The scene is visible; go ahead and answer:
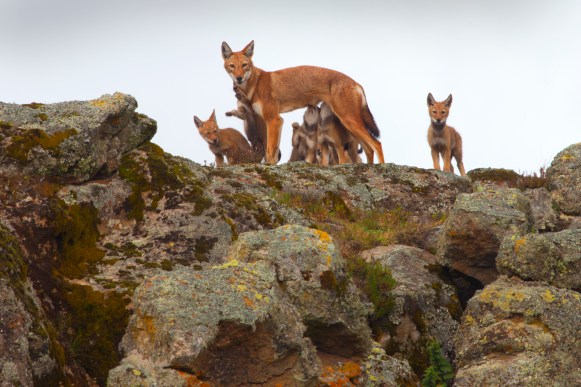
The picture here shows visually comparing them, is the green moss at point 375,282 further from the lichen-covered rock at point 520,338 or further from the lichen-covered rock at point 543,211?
the lichen-covered rock at point 543,211

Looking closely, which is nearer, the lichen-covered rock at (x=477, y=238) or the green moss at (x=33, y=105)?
the lichen-covered rock at (x=477, y=238)

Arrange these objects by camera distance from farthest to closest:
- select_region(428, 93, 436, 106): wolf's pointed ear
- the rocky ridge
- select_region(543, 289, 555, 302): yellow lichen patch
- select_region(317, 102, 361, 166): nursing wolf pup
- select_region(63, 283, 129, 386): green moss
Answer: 1. select_region(428, 93, 436, 106): wolf's pointed ear
2. select_region(317, 102, 361, 166): nursing wolf pup
3. select_region(543, 289, 555, 302): yellow lichen patch
4. select_region(63, 283, 129, 386): green moss
5. the rocky ridge

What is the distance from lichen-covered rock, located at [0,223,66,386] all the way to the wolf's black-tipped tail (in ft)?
36.6

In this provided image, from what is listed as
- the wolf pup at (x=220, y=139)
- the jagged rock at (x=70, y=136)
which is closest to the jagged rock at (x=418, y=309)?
the jagged rock at (x=70, y=136)

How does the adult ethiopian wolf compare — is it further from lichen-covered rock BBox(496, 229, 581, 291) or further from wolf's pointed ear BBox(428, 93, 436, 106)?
lichen-covered rock BBox(496, 229, 581, 291)

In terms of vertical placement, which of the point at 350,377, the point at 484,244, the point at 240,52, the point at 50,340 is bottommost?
the point at 350,377

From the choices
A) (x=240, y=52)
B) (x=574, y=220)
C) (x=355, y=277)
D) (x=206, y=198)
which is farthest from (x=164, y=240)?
(x=240, y=52)

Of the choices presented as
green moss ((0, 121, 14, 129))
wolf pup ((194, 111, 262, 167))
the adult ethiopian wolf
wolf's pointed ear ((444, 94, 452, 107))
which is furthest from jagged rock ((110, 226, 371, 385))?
wolf's pointed ear ((444, 94, 452, 107))

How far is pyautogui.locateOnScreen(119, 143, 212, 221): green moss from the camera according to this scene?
7469 mm

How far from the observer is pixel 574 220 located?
904 cm

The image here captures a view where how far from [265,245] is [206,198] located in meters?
1.63

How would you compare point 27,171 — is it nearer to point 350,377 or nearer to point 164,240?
point 164,240

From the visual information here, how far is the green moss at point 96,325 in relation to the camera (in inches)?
216

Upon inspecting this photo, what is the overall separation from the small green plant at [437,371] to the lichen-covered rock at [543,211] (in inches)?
111
